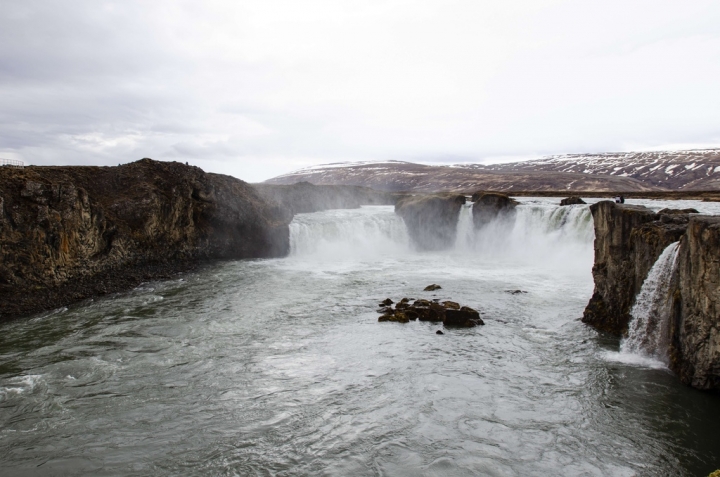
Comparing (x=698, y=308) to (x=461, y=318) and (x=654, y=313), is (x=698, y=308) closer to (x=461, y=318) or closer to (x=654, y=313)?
(x=654, y=313)

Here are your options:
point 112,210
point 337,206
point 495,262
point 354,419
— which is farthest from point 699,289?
point 337,206

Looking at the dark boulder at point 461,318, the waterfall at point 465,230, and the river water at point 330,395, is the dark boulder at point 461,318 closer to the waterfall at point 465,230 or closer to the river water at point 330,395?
the river water at point 330,395

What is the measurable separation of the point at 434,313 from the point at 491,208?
79.2 ft

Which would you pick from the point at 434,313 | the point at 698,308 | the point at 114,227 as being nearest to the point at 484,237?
the point at 434,313

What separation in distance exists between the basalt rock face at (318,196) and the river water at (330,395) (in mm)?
27272

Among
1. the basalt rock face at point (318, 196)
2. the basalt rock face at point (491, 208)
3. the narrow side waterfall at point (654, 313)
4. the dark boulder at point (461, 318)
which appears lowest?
the dark boulder at point (461, 318)

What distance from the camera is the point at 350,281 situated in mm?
26172

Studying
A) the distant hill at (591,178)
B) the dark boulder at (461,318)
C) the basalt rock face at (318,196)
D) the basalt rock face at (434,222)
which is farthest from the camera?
the distant hill at (591,178)

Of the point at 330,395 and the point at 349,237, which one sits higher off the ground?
the point at 349,237

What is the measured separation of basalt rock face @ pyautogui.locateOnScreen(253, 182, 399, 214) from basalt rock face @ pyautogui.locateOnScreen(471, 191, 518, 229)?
60.4 ft

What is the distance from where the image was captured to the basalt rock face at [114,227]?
62.4ft

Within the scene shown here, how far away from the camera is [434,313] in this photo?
1811 centimetres

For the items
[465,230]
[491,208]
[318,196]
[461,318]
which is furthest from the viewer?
[318,196]

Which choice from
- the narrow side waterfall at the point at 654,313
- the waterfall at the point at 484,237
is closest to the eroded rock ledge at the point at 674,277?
the narrow side waterfall at the point at 654,313
